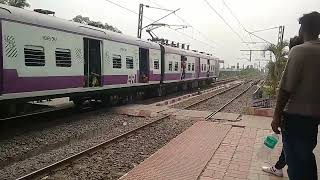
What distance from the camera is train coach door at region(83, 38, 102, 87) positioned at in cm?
1358

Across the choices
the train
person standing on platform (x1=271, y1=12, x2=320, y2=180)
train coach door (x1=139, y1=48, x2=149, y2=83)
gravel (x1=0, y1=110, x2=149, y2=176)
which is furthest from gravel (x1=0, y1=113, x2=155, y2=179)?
train coach door (x1=139, y1=48, x2=149, y2=83)

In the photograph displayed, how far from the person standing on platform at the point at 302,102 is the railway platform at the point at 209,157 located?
227cm

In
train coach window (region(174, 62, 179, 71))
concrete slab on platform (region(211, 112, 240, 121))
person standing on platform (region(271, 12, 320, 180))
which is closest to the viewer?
person standing on platform (region(271, 12, 320, 180))

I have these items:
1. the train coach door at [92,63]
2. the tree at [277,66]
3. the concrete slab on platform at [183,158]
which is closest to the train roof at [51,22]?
the train coach door at [92,63]

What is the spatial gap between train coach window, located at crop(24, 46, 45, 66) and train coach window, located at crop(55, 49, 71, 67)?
0.78 m

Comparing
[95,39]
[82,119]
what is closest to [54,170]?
[82,119]

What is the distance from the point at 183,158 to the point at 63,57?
6389 millimetres

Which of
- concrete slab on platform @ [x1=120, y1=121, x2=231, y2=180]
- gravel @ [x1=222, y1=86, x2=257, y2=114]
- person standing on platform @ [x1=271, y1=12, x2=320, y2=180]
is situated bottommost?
gravel @ [x1=222, y1=86, x2=257, y2=114]

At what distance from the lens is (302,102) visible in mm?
3330

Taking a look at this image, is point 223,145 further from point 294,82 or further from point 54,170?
point 294,82

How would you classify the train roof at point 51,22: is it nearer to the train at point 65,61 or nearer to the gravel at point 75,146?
the train at point 65,61

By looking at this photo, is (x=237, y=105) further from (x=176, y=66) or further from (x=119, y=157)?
(x=119, y=157)

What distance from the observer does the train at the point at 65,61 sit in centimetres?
941

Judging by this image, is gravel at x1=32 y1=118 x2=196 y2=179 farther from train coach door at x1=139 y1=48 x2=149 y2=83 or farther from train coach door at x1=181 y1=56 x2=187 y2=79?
train coach door at x1=181 y1=56 x2=187 y2=79
